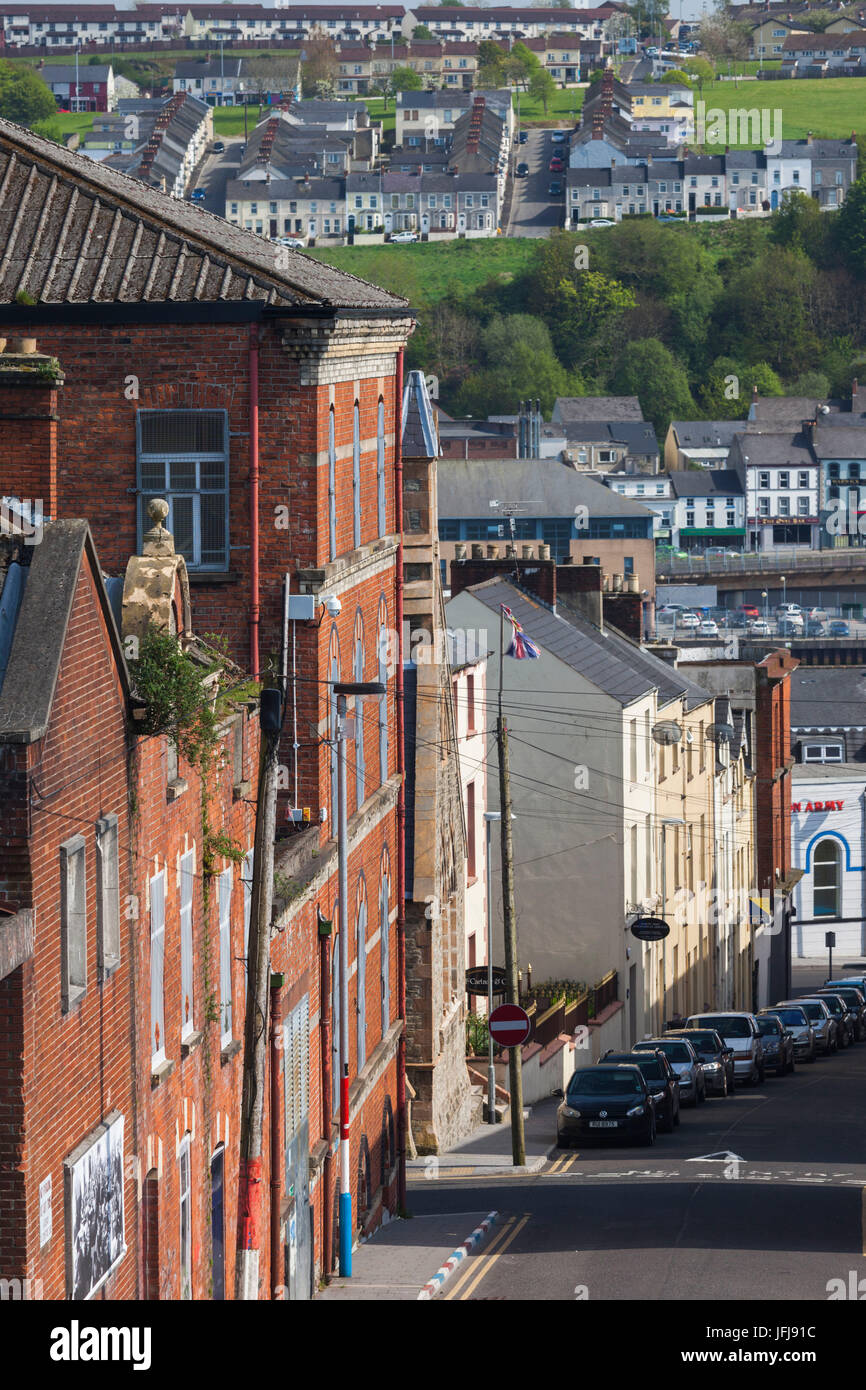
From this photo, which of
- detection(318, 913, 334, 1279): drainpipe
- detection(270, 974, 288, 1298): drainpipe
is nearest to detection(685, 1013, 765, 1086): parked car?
detection(318, 913, 334, 1279): drainpipe

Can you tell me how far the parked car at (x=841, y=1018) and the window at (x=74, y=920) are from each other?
4536 centimetres

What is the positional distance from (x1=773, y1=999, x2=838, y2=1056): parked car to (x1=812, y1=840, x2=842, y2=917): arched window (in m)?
38.9

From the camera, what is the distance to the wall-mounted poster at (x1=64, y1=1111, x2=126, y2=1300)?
50.6 feet

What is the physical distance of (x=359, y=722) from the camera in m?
29.4

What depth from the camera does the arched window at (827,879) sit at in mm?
97375

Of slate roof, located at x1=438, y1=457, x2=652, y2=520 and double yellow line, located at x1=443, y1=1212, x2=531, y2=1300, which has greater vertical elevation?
slate roof, located at x1=438, y1=457, x2=652, y2=520

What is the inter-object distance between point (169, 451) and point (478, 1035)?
23.3m

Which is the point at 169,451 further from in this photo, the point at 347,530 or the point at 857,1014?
the point at 857,1014

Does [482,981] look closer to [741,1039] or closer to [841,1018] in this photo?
[741,1039]

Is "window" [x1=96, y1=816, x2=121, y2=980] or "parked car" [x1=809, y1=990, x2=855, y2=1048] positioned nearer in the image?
"window" [x1=96, y1=816, x2=121, y2=980]

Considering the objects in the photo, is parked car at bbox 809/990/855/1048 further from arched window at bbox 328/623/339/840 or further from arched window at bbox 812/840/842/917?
arched window at bbox 328/623/339/840

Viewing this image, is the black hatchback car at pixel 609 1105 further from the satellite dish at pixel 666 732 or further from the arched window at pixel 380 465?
the satellite dish at pixel 666 732

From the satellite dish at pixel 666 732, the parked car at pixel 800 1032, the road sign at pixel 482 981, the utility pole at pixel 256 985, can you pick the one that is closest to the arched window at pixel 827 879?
the satellite dish at pixel 666 732

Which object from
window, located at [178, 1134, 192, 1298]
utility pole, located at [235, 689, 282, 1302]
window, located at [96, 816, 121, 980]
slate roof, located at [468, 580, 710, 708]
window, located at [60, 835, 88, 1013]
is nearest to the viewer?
window, located at [60, 835, 88, 1013]
